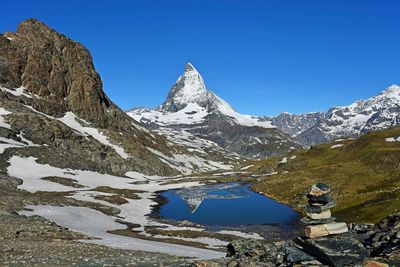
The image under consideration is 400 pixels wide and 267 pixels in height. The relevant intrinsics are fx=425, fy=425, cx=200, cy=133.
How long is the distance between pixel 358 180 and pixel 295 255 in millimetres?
96280

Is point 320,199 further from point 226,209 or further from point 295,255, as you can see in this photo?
point 226,209

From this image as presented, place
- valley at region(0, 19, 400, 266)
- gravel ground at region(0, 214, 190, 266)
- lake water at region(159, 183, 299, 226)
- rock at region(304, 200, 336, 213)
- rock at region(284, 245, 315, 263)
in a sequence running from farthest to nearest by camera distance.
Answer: lake water at region(159, 183, 299, 226) < valley at region(0, 19, 400, 266) < gravel ground at region(0, 214, 190, 266) < rock at region(284, 245, 315, 263) < rock at region(304, 200, 336, 213)

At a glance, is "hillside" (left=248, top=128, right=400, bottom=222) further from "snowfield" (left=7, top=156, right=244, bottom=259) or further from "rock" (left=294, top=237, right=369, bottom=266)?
"rock" (left=294, top=237, right=369, bottom=266)

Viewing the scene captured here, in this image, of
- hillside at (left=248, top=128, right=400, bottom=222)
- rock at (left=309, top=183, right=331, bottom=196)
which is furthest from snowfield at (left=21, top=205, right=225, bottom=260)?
hillside at (left=248, top=128, right=400, bottom=222)

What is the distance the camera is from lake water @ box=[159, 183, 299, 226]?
94688 mm

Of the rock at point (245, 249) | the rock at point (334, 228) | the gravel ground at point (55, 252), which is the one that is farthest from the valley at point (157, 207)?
the rock at point (334, 228)

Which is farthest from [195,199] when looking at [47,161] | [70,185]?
[47,161]

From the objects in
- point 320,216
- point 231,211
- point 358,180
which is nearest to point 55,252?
point 320,216

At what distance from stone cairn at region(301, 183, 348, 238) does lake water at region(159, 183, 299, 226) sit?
64953 millimetres

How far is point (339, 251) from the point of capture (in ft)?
81.8

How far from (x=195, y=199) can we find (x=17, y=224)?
269 ft

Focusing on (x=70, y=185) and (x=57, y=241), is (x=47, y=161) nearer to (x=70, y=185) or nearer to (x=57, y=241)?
(x=70, y=185)

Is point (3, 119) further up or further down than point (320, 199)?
further up

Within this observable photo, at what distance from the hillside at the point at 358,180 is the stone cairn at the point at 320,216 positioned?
2150 inches
